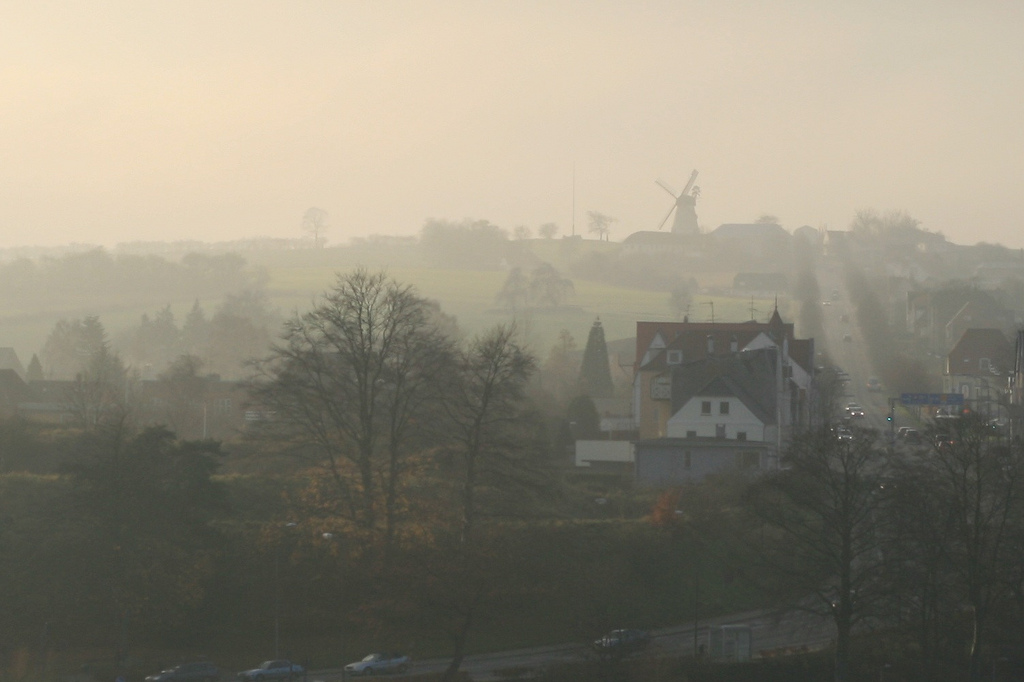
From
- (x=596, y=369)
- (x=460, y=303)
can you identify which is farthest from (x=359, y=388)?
(x=460, y=303)

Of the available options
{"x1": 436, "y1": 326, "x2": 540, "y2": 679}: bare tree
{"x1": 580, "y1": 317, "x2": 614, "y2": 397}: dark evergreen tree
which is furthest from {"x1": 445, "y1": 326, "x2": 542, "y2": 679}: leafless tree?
{"x1": 580, "y1": 317, "x2": 614, "y2": 397}: dark evergreen tree

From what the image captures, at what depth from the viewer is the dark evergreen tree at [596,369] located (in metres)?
74.1

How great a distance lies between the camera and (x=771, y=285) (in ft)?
427

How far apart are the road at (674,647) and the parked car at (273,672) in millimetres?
791

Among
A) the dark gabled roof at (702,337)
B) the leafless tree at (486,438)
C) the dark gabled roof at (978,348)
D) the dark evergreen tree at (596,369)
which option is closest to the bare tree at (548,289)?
the dark evergreen tree at (596,369)

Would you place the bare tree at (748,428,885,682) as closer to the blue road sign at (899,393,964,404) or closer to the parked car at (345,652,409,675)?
the parked car at (345,652,409,675)

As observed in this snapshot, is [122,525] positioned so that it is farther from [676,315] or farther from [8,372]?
[676,315]

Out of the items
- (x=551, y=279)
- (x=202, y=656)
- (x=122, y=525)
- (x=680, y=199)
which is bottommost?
(x=202, y=656)

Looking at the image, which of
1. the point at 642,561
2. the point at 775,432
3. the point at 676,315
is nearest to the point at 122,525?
the point at 642,561

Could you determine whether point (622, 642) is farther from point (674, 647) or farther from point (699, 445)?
point (699, 445)

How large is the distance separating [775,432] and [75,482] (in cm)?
2932

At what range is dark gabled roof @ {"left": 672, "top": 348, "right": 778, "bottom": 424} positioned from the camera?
2046 inches

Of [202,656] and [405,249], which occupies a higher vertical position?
[405,249]

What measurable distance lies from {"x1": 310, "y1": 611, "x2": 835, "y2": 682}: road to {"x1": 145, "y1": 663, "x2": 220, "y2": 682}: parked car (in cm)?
227
